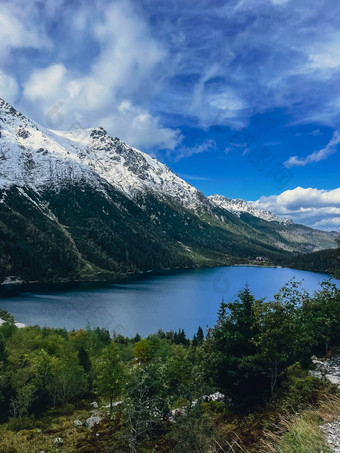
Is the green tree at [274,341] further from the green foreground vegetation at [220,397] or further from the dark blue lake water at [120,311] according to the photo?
the dark blue lake water at [120,311]

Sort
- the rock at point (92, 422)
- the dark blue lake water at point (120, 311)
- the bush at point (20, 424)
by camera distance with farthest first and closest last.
→ the dark blue lake water at point (120, 311), the bush at point (20, 424), the rock at point (92, 422)

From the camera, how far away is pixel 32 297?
639 ft

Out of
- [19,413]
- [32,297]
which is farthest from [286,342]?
[32,297]

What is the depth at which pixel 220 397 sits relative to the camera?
1459 inches

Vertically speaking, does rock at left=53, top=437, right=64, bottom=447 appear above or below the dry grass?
above

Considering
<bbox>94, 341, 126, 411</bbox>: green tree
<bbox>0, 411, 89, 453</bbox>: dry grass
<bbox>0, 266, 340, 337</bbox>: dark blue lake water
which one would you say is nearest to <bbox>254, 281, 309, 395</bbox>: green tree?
<bbox>0, 411, 89, 453</bbox>: dry grass

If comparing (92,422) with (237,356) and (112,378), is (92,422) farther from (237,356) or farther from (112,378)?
(237,356)

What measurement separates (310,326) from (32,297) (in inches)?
7653

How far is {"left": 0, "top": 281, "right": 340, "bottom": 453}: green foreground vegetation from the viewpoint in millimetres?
16625

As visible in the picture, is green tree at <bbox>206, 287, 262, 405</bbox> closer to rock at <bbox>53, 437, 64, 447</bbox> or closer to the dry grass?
the dry grass

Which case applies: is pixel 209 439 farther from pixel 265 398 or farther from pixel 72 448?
pixel 72 448

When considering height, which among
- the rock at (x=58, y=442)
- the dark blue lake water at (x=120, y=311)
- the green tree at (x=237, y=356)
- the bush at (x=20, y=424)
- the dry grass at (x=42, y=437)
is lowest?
the dark blue lake water at (x=120, y=311)

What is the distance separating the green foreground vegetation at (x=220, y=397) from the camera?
54.5 feet

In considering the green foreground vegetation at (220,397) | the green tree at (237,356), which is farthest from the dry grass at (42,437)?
the green tree at (237,356)
